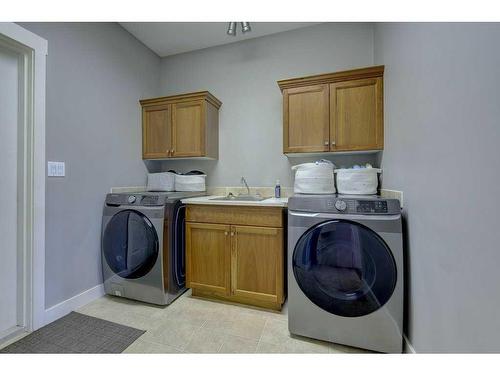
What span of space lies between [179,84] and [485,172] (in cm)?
290

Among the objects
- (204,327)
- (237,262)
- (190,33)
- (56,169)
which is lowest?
(204,327)


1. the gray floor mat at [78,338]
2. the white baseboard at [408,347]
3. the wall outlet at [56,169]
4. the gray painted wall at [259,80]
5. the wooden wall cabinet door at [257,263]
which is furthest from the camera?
the gray painted wall at [259,80]

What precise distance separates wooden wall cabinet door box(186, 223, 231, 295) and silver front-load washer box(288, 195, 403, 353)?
615 mm

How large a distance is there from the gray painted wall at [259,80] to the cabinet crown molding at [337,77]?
1.29 feet

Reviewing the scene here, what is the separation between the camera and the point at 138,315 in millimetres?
1710

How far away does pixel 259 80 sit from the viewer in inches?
94.7

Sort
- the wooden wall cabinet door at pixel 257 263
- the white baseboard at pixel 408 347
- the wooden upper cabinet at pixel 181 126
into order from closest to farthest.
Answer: the white baseboard at pixel 408 347
the wooden wall cabinet door at pixel 257 263
the wooden upper cabinet at pixel 181 126

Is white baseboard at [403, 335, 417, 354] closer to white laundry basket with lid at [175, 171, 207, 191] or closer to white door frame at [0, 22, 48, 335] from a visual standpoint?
white laundry basket with lid at [175, 171, 207, 191]

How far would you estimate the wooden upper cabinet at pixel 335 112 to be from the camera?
1758mm

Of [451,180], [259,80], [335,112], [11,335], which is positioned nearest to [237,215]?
[335,112]

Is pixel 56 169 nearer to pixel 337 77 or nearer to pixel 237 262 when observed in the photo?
pixel 237 262

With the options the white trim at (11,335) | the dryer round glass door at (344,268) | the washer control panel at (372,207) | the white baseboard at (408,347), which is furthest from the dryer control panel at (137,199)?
the white baseboard at (408,347)

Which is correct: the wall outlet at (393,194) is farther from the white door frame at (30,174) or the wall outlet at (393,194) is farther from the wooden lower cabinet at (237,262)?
the white door frame at (30,174)

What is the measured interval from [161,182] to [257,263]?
1.40 m
